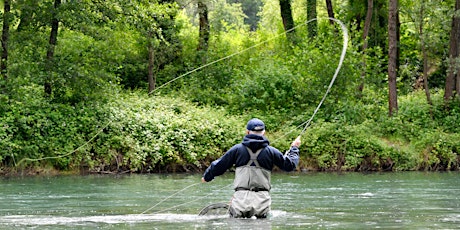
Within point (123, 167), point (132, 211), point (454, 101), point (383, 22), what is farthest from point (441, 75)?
point (132, 211)

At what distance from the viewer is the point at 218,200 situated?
16.2 meters

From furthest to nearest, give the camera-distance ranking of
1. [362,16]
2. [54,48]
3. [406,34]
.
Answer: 1. [406,34]
2. [362,16]
3. [54,48]

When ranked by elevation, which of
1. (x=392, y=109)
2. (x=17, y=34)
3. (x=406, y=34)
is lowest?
(x=392, y=109)

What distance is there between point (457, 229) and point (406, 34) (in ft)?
97.3

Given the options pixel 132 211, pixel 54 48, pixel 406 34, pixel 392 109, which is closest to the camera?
pixel 132 211

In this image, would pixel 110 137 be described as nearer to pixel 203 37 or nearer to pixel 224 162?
pixel 203 37

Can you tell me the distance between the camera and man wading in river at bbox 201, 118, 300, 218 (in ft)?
35.9

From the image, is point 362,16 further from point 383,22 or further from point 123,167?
point 123,167

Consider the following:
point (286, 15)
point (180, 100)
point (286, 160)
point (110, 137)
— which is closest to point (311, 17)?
point (286, 15)

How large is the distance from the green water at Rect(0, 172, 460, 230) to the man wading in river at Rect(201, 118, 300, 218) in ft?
0.99

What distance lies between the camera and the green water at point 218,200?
38.4 ft

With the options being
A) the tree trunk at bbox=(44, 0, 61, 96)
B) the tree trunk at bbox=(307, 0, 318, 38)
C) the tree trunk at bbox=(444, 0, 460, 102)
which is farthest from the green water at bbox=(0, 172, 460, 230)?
the tree trunk at bbox=(307, 0, 318, 38)

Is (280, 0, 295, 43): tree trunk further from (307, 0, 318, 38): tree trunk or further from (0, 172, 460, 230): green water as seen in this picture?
(0, 172, 460, 230): green water

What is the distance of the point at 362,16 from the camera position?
3616 centimetres
